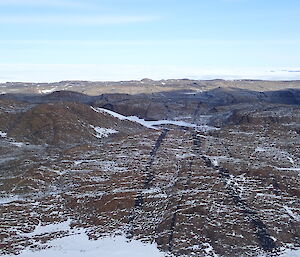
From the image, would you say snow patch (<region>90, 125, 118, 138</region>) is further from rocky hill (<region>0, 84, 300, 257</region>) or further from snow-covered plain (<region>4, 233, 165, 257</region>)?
snow-covered plain (<region>4, 233, 165, 257</region>)

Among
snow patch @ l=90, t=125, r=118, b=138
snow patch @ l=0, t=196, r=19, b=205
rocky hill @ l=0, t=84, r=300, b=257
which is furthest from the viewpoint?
snow patch @ l=90, t=125, r=118, b=138

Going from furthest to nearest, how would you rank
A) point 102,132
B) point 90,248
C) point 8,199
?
point 102,132 < point 8,199 < point 90,248

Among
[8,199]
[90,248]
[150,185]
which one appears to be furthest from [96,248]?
[8,199]

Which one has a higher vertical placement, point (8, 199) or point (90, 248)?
point (8, 199)

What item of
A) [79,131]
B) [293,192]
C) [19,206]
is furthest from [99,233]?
[79,131]

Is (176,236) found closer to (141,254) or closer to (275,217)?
(141,254)

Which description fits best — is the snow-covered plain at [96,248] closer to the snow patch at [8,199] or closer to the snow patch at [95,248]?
the snow patch at [95,248]

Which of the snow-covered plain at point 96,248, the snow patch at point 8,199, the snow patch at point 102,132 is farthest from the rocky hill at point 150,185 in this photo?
the snow-covered plain at point 96,248

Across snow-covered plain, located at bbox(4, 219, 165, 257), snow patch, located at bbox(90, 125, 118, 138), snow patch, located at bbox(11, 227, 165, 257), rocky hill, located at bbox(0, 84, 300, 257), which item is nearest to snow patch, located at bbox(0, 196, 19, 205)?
rocky hill, located at bbox(0, 84, 300, 257)

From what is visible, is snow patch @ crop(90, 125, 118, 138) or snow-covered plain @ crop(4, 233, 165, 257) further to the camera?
snow patch @ crop(90, 125, 118, 138)

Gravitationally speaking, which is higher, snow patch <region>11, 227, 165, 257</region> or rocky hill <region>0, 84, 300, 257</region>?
rocky hill <region>0, 84, 300, 257</region>

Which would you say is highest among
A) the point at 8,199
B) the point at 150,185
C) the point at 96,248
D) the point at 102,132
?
the point at 102,132

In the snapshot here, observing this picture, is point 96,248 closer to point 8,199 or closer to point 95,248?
point 95,248
